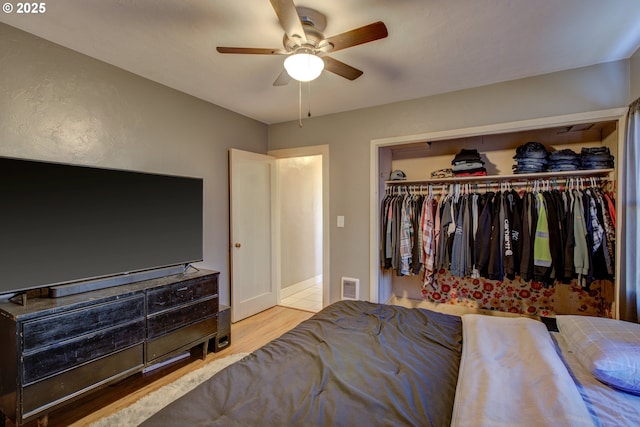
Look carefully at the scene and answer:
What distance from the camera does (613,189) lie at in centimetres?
242

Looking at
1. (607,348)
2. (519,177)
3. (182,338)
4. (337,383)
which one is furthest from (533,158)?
(182,338)

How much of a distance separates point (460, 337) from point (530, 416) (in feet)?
2.30

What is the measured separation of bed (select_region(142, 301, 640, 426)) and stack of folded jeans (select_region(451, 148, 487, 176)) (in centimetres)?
169

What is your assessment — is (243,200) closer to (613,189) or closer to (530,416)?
(530,416)

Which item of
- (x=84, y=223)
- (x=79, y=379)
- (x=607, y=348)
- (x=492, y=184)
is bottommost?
(x=79, y=379)

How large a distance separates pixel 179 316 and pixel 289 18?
2.21m

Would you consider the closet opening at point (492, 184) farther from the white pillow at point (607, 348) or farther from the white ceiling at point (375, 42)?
the white pillow at point (607, 348)

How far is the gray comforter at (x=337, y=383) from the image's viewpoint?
0.99 m

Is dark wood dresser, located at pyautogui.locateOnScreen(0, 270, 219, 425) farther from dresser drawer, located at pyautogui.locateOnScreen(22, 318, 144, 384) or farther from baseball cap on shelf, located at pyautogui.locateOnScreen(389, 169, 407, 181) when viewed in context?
baseball cap on shelf, located at pyautogui.locateOnScreen(389, 169, 407, 181)

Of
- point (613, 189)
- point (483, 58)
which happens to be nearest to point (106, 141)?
point (483, 58)

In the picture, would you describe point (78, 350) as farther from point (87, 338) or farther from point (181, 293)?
point (181, 293)

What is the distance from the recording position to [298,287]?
4805 mm

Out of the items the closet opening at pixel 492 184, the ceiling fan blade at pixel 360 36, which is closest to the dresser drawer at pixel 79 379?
the closet opening at pixel 492 184

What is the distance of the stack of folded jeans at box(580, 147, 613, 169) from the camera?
247cm
